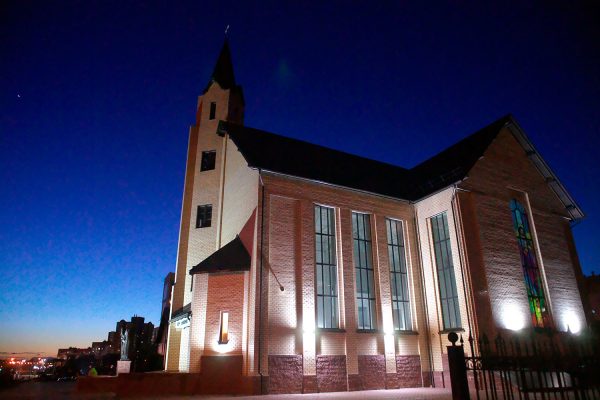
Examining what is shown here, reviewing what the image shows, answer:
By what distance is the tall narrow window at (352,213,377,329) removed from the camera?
18.3 meters

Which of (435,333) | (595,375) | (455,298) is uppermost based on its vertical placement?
(455,298)

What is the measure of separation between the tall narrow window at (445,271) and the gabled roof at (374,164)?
1.71 m

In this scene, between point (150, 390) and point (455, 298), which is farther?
point (455, 298)

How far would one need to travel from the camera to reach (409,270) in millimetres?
19922

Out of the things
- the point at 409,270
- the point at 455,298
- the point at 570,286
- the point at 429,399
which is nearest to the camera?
the point at 429,399

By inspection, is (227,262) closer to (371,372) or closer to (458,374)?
(371,372)

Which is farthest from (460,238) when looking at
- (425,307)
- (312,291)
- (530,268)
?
(312,291)

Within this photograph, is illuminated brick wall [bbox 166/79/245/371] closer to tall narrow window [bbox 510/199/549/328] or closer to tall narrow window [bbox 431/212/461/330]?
tall narrow window [bbox 431/212/461/330]

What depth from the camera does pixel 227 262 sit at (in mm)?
16859

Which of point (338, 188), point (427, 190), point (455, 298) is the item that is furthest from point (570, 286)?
point (338, 188)

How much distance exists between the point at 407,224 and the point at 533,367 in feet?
43.8

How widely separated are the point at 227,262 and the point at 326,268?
4.29 meters

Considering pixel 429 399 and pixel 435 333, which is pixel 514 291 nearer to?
pixel 435 333

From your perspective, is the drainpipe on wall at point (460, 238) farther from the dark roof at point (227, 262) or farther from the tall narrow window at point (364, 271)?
the dark roof at point (227, 262)
